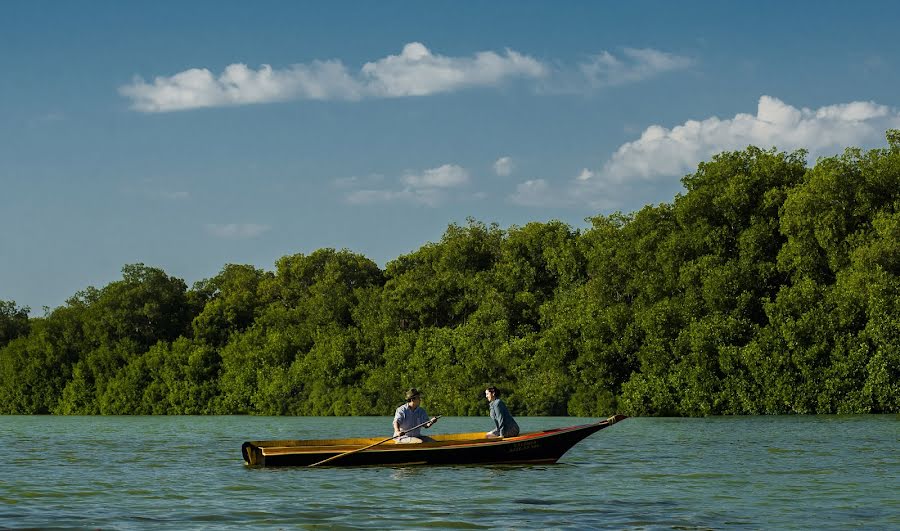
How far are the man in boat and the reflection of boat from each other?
372mm

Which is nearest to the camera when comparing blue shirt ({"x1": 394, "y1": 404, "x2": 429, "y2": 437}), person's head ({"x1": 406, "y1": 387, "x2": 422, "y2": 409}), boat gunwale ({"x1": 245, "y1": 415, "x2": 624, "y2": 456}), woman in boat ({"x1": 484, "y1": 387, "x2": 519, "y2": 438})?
boat gunwale ({"x1": 245, "y1": 415, "x2": 624, "y2": 456})

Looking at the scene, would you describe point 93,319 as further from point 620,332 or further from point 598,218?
point 620,332

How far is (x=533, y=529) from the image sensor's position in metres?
16.2

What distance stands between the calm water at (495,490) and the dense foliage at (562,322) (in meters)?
21.6

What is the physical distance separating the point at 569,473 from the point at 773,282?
39193 mm

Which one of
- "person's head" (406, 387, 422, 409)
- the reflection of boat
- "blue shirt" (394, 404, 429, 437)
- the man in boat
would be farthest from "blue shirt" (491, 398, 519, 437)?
"person's head" (406, 387, 422, 409)

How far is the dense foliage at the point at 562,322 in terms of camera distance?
5612 cm

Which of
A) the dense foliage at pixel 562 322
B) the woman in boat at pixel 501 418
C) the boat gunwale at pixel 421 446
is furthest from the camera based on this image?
the dense foliage at pixel 562 322

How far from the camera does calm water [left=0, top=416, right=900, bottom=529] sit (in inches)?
679

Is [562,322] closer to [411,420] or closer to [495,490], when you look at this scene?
[411,420]

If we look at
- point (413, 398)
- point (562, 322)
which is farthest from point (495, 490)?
point (562, 322)

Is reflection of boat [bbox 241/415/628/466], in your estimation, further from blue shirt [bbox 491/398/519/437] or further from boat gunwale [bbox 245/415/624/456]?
blue shirt [bbox 491/398/519/437]

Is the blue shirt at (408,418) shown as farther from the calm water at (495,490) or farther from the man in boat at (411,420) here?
the calm water at (495,490)

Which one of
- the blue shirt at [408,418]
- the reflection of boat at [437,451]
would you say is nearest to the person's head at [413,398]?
the blue shirt at [408,418]
